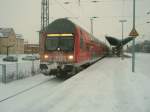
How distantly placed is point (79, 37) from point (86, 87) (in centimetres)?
724

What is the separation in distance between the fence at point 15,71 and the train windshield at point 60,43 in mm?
2856

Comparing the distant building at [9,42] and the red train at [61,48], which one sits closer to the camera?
the red train at [61,48]

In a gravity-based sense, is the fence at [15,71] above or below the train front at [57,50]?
below

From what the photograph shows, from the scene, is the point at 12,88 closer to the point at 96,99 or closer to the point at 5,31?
the point at 96,99

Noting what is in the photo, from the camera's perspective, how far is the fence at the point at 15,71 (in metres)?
17.7

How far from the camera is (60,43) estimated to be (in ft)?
60.6

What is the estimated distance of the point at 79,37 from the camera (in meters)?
18.8

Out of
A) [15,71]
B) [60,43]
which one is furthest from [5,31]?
[60,43]

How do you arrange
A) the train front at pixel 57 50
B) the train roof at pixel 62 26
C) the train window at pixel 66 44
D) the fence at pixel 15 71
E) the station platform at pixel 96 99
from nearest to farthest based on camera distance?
1. the station platform at pixel 96 99
2. the fence at pixel 15 71
3. the train front at pixel 57 50
4. the train window at pixel 66 44
5. the train roof at pixel 62 26

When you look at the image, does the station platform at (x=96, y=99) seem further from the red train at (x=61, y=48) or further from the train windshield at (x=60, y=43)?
the train windshield at (x=60, y=43)

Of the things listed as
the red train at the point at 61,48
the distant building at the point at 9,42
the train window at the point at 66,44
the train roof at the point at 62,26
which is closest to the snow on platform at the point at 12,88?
the red train at the point at 61,48

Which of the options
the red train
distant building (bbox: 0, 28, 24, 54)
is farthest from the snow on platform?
distant building (bbox: 0, 28, 24, 54)

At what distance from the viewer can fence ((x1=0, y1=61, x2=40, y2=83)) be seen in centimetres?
1773

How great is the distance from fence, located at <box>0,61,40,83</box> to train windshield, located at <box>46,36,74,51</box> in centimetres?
286
